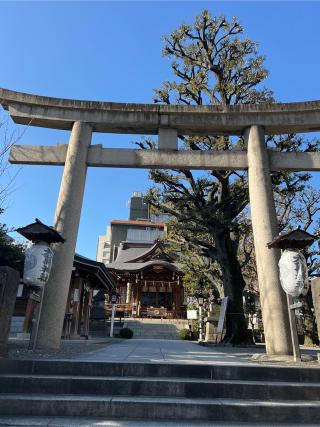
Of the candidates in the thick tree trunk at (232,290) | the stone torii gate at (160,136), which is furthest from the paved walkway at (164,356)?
the thick tree trunk at (232,290)

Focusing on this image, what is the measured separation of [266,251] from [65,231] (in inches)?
185

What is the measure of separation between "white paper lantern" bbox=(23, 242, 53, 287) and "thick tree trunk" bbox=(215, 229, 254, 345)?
8580 millimetres

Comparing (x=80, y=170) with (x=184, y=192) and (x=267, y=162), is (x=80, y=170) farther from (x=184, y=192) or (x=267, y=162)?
(x=184, y=192)

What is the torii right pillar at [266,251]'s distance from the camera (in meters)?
7.50

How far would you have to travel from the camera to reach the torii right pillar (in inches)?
295

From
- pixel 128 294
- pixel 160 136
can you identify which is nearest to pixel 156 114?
pixel 160 136

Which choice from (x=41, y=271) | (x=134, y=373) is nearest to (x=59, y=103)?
(x=41, y=271)

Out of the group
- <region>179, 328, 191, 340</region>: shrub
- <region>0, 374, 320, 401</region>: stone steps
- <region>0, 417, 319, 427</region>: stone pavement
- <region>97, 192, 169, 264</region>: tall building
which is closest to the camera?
<region>0, 417, 319, 427</region>: stone pavement

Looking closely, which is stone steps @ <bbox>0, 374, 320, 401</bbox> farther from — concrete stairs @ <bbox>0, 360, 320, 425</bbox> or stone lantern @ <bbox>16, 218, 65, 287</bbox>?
stone lantern @ <bbox>16, 218, 65, 287</bbox>

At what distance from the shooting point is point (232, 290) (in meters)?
14.4

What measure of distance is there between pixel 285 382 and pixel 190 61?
44.0ft

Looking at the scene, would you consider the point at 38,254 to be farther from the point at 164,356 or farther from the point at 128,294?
the point at 128,294

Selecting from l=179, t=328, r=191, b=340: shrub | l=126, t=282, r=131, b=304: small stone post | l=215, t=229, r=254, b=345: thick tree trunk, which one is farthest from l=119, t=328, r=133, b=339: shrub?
l=126, t=282, r=131, b=304: small stone post

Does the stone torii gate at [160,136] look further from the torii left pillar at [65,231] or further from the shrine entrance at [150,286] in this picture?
the shrine entrance at [150,286]
